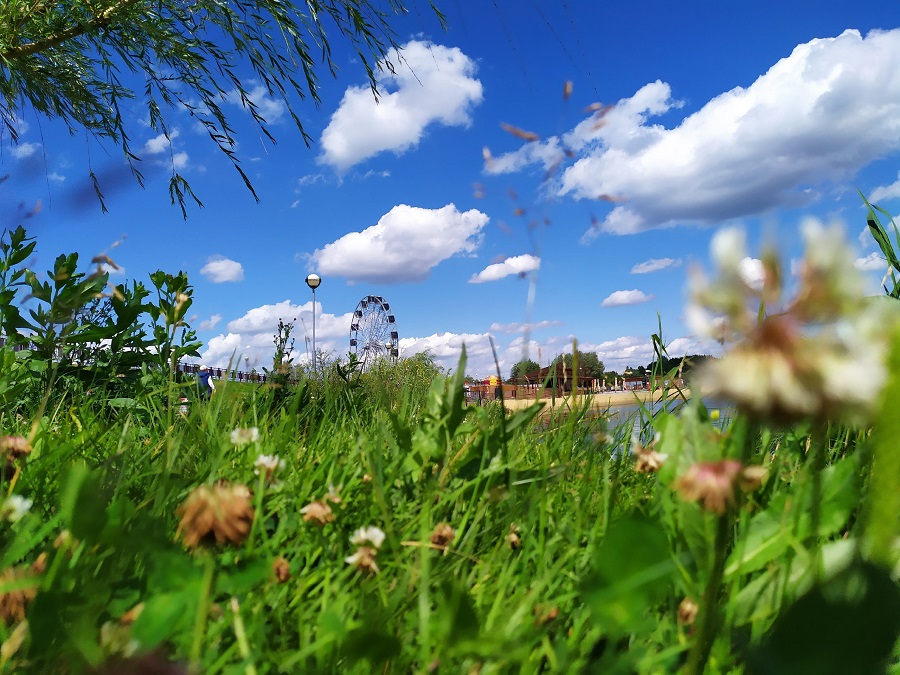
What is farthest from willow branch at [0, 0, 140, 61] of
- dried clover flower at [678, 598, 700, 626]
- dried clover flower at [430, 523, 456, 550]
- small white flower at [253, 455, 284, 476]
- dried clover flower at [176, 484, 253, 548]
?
dried clover flower at [678, 598, 700, 626]

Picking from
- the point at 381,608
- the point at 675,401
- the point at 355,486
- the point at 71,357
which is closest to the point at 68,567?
the point at 381,608

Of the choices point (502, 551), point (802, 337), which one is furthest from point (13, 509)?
point (802, 337)

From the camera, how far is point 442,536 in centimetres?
93

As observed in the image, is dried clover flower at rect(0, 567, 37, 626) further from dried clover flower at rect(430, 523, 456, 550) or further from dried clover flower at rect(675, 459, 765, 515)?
dried clover flower at rect(675, 459, 765, 515)

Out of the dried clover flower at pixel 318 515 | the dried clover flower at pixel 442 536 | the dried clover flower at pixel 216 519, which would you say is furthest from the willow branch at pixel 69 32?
the dried clover flower at pixel 216 519

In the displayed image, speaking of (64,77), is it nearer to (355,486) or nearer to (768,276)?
(355,486)

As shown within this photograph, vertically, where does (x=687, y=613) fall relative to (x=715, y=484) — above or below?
below

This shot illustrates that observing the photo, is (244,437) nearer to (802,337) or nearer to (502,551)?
(502,551)

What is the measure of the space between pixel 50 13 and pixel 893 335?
15.8 feet

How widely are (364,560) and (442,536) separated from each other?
0.44ft

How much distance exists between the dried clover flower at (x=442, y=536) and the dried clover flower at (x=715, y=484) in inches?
19.1

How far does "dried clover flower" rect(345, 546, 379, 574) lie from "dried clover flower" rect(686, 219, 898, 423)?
55 cm

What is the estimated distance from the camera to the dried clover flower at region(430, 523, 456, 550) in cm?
92

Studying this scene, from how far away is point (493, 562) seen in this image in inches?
36.6
